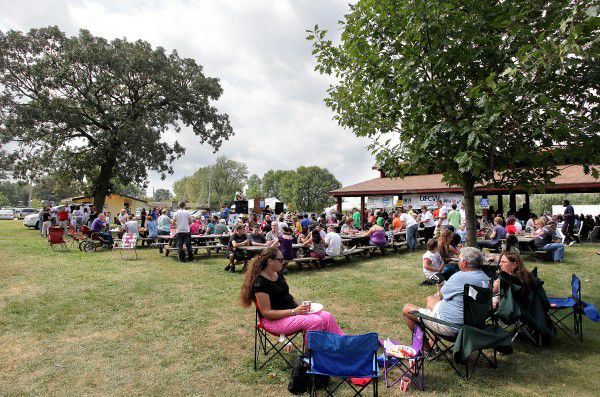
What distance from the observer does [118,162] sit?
1048 inches

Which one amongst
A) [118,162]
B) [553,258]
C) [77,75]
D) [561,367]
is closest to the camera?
[561,367]

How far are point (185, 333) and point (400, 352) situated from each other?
2974 mm

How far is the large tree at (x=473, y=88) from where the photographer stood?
4543 mm

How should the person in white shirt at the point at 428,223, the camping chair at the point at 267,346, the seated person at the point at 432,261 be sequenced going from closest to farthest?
the camping chair at the point at 267,346 → the seated person at the point at 432,261 → the person in white shirt at the point at 428,223

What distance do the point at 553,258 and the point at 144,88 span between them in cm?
2737

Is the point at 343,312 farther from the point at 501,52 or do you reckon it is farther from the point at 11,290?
the point at 11,290

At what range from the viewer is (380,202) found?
70.2 ft

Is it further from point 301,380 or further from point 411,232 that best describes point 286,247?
point 301,380

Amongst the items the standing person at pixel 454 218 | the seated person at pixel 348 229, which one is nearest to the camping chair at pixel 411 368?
the seated person at pixel 348 229

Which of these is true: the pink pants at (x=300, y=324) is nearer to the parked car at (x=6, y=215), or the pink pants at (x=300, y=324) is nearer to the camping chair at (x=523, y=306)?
the camping chair at (x=523, y=306)

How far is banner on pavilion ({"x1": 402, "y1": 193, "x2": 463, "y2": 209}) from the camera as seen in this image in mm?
17914

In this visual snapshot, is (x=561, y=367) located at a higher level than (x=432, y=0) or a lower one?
Answer: lower

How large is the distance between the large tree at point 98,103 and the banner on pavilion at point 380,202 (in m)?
15.1

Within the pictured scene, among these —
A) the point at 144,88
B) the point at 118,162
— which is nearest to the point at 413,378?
the point at 118,162
